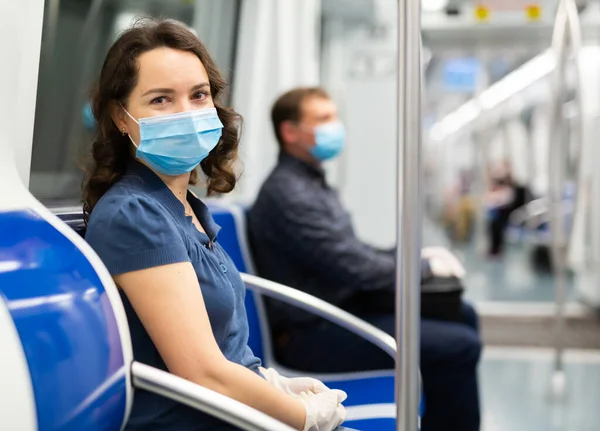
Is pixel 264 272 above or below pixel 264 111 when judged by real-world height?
below

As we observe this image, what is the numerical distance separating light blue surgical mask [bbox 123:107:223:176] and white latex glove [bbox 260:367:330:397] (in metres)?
0.44

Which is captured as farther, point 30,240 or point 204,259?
point 204,259

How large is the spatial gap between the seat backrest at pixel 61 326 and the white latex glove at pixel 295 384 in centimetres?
32

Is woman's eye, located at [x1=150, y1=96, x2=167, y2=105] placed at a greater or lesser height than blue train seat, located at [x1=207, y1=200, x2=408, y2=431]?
greater

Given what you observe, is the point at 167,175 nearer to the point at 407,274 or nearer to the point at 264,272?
the point at 407,274

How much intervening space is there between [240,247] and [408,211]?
109cm

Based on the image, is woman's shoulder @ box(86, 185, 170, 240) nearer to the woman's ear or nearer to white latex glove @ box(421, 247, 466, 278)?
the woman's ear

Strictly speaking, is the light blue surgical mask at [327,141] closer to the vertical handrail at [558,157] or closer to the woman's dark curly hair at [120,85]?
the woman's dark curly hair at [120,85]

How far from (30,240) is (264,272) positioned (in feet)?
3.80

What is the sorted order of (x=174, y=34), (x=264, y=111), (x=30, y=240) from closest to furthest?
(x=30, y=240)
(x=174, y=34)
(x=264, y=111)

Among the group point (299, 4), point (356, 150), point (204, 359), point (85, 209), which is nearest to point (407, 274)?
point (204, 359)

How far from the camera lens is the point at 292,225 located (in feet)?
7.28

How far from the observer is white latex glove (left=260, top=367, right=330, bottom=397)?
1324mm

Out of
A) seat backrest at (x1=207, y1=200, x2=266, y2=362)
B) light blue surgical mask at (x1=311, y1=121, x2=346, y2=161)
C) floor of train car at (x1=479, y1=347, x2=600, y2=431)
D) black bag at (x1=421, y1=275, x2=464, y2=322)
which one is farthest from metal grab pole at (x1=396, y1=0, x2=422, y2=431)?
floor of train car at (x1=479, y1=347, x2=600, y2=431)
